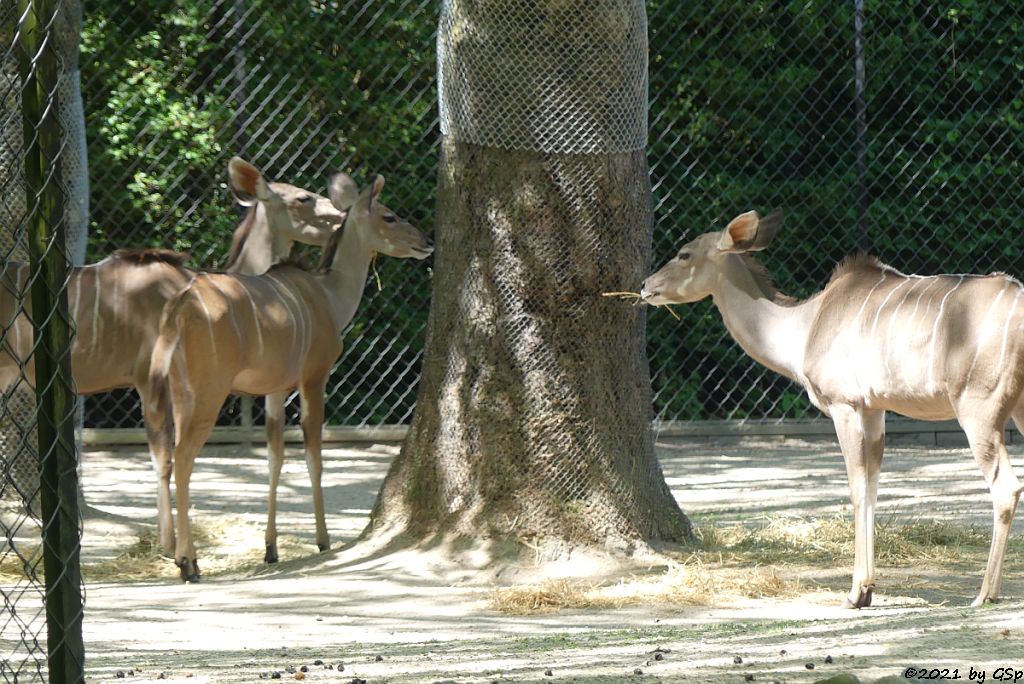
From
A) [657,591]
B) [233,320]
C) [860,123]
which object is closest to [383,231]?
[233,320]

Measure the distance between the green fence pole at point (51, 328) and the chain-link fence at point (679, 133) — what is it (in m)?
4.85

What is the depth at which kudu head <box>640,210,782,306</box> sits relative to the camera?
5.64m

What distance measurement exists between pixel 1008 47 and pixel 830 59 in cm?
105

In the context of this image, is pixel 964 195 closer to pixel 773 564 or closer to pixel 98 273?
pixel 773 564

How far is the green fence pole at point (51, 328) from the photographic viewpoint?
2846 mm

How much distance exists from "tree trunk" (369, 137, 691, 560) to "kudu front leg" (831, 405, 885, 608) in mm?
814

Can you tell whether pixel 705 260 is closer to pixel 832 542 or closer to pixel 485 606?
pixel 832 542

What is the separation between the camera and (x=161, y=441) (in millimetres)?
6109

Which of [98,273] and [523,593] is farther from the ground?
[98,273]

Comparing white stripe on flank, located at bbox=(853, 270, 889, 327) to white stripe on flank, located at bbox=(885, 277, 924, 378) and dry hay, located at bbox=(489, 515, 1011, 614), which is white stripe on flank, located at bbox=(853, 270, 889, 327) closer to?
white stripe on flank, located at bbox=(885, 277, 924, 378)


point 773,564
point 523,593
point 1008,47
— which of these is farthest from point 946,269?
point 523,593

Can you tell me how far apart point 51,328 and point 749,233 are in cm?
331

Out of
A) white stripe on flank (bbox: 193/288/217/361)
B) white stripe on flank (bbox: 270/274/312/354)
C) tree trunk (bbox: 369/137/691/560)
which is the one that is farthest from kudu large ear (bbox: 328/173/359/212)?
tree trunk (bbox: 369/137/691/560)

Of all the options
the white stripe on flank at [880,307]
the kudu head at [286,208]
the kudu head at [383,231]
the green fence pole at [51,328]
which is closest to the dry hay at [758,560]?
the white stripe on flank at [880,307]
